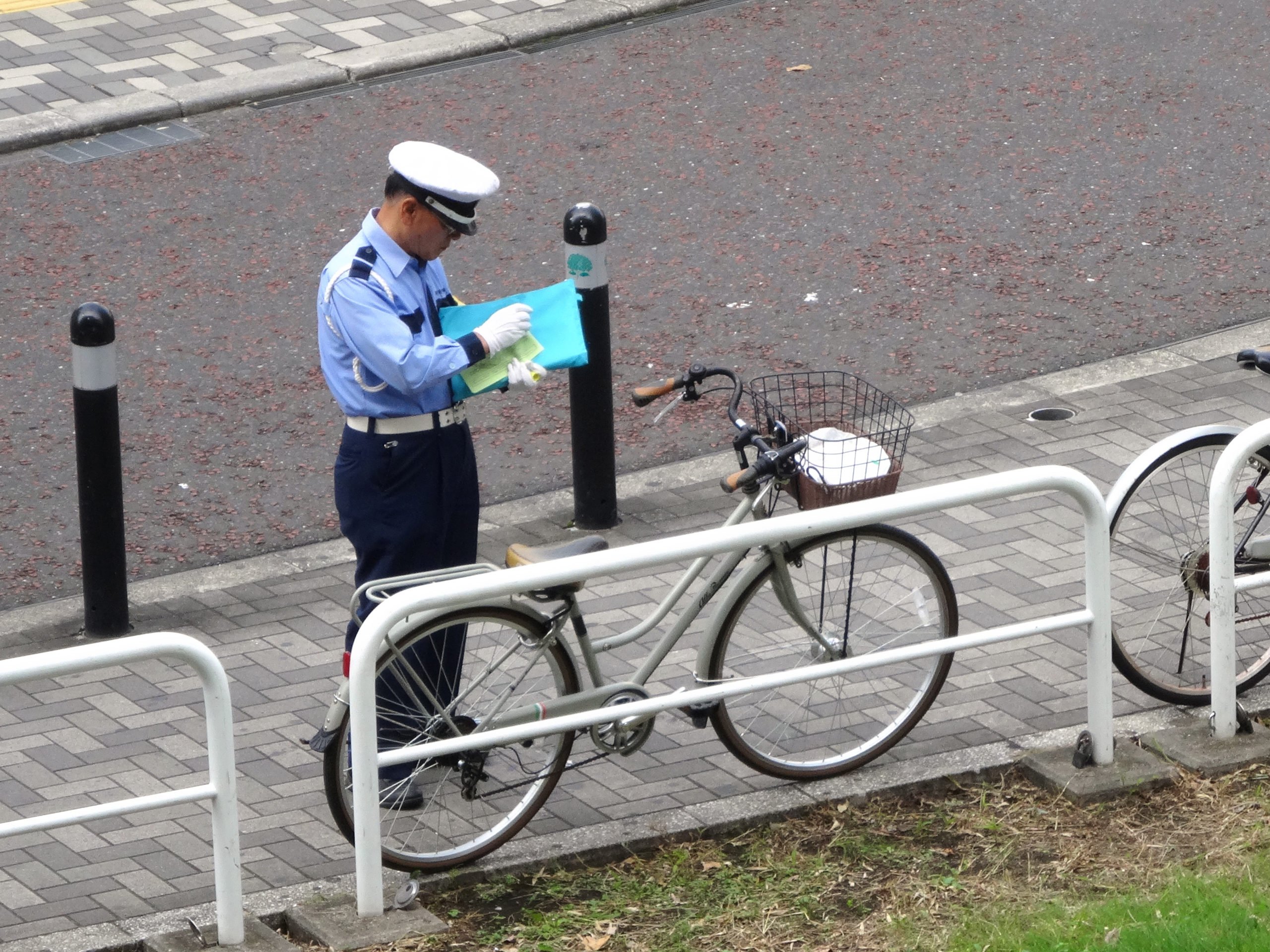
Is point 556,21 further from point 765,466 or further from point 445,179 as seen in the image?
point 765,466

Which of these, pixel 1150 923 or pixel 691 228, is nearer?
pixel 1150 923

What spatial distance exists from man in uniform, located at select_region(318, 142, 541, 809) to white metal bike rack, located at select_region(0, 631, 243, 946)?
0.68 meters

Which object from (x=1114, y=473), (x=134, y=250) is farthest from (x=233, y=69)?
(x=1114, y=473)

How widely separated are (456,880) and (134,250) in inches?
218

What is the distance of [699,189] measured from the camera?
10.6 metres

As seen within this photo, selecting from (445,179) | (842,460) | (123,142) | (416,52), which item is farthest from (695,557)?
(416,52)

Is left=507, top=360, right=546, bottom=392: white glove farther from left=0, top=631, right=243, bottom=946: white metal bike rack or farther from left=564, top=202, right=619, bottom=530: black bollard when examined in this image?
left=564, top=202, right=619, bottom=530: black bollard

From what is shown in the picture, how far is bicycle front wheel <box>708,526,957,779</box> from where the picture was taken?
5.48m

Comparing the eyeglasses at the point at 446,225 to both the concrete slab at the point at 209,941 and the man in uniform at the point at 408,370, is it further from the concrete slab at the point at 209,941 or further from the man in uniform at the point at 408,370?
the concrete slab at the point at 209,941

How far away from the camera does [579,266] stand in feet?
23.6

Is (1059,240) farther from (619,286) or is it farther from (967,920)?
(967,920)

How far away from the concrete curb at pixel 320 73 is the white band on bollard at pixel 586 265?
5168mm

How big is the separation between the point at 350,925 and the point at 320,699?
1557 mm

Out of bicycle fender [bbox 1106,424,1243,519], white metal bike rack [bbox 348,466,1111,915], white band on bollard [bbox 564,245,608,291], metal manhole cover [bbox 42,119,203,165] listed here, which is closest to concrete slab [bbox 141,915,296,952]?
white metal bike rack [bbox 348,466,1111,915]
